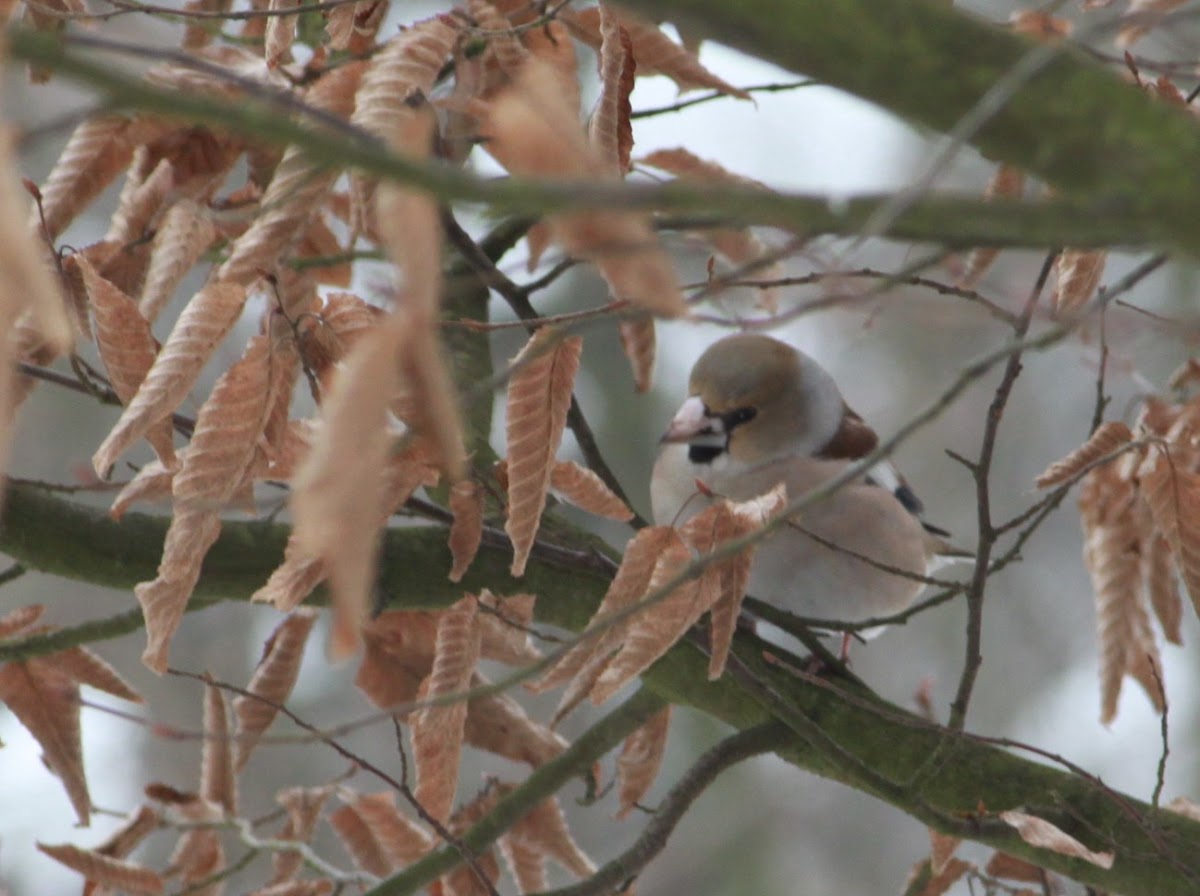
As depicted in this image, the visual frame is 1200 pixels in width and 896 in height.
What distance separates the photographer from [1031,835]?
182cm

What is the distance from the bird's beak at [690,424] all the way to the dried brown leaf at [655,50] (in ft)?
4.39

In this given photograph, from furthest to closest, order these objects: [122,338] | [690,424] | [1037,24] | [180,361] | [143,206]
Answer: [690,424], [143,206], [1037,24], [122,338], [180,361]

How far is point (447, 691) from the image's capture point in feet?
5.90

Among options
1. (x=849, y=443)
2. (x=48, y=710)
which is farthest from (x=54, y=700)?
(x=849, y=443)

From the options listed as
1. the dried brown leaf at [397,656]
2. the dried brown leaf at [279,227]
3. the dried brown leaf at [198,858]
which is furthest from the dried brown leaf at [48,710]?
the dried brown leaf at [279,227]

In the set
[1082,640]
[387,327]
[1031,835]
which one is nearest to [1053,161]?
[387,327]

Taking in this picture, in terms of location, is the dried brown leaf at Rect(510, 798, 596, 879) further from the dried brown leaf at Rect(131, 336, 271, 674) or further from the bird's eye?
the bird's eye

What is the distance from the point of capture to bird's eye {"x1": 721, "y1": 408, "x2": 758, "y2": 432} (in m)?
3.27

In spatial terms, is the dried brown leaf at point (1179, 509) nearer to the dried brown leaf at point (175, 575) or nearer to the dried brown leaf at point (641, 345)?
the dried brown leaf at point (641, 345)

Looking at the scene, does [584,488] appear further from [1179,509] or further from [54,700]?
[54,700]

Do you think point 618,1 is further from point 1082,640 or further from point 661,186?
point 1082,640

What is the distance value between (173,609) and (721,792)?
6.87 metres

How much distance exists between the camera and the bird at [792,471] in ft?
10.1

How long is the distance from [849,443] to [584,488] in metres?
1.77
